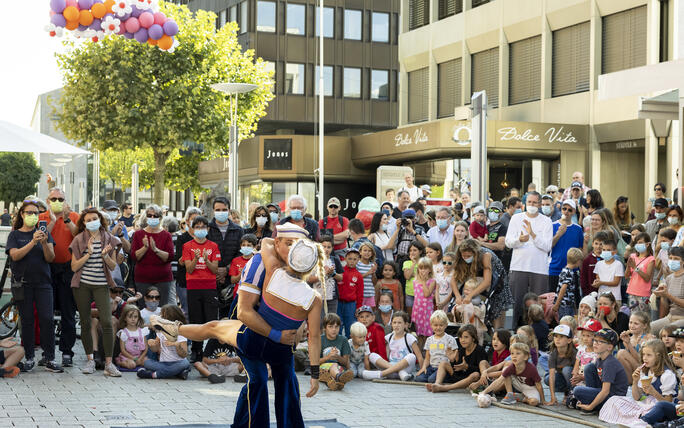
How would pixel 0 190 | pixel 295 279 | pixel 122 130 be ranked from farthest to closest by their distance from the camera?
pixel 0 190 → pixel 122 130 → pixel 295 279

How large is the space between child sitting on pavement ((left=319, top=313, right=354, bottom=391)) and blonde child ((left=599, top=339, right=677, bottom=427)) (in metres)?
3.17

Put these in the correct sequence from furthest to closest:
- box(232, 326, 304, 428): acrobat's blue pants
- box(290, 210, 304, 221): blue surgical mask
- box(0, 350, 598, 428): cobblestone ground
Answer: box(290, 210, 304, 221): blue surgical mask
box(0, 350, 598, 428): cobblestone ground
box(232, 326, 304, 428): acrobat's blue pants

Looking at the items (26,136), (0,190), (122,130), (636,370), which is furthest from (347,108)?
(0,190)

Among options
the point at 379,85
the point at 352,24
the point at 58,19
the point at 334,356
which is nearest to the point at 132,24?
the point at 58,19

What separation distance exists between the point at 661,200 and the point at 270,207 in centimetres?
567

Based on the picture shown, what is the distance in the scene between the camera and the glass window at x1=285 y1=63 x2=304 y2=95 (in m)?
55.8

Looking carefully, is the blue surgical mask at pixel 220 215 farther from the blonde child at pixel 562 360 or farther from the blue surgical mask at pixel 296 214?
the blonde child at pixel 562 360

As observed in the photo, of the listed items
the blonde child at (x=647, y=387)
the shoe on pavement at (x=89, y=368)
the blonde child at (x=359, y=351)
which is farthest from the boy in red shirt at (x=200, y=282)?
the blonde child at (x=647, y=387)

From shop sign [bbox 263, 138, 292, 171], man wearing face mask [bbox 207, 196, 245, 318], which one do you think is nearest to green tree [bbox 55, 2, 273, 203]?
shop sign [bbox 263, 138, 292, 171]

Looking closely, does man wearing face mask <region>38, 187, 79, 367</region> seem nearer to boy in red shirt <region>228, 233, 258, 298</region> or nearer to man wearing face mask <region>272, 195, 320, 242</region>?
boy in red shirt <region>228, 233, 258, 298</region>

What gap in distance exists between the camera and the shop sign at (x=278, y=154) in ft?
146

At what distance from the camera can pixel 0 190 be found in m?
98.6

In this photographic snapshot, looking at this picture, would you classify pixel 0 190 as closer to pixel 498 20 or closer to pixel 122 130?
pixel 122 130

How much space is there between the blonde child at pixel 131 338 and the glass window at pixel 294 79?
144 feet
